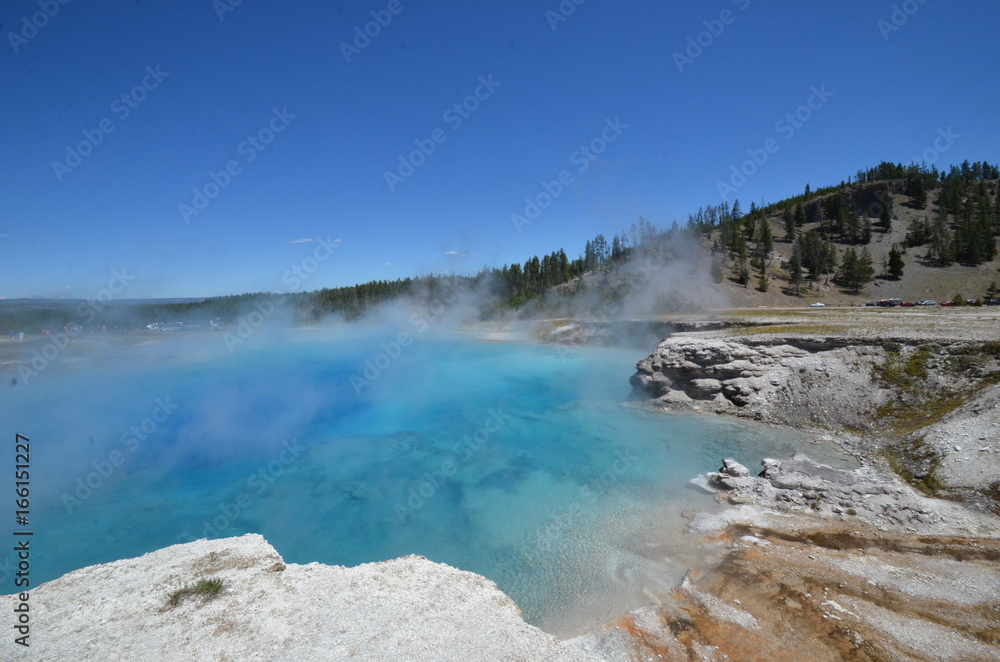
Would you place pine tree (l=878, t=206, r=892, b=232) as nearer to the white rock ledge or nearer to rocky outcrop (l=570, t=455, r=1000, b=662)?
rocky outcrop (l=570, t=455, r=1000, b=662)

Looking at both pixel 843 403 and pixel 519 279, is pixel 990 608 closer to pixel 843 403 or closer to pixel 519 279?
pixel 843 403

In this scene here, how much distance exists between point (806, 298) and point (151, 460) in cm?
7753

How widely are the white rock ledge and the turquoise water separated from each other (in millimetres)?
3091

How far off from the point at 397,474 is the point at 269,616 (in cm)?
1128

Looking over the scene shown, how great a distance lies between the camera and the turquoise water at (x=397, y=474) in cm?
1141

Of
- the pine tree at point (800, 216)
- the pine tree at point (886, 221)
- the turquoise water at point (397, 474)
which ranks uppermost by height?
the pine tree at point (800, 216)

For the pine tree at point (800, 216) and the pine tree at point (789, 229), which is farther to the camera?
the pine tree at point (800, 216)

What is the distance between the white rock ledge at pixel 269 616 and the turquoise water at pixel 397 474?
3091mm

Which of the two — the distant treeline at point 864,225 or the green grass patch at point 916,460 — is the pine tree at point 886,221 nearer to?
the distant treeline at point 864,225

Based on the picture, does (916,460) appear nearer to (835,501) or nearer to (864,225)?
(835,501)

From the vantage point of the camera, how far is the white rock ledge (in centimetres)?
569

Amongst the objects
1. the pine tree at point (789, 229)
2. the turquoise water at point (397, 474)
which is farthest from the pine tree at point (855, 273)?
the turquoise water at point (397, 474)

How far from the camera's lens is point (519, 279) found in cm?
9331

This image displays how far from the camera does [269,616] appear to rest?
636 centimetres
